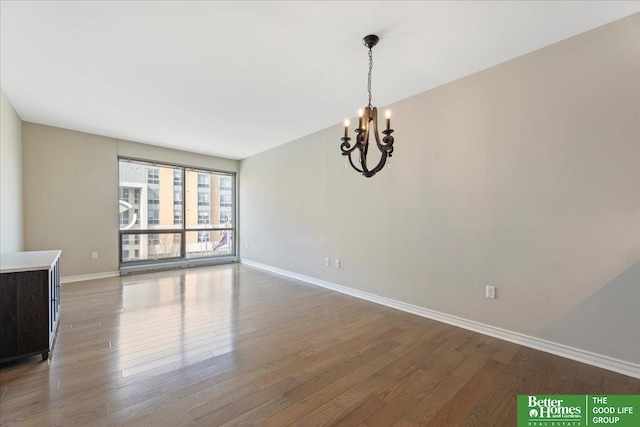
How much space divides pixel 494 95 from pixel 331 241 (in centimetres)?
278

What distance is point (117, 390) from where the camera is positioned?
173 centimetres

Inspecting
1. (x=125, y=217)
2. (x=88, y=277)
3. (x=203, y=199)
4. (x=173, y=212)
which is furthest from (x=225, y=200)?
(x=88, y=277)

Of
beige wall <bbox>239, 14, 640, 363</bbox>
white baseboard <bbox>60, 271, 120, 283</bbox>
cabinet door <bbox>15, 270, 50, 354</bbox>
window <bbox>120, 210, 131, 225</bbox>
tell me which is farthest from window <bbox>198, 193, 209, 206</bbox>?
cabinet door <bbox>15, 270, 50, 354</bbox>

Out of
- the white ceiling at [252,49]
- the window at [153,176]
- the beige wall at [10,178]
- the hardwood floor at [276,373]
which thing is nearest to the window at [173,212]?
the window at [153,176]

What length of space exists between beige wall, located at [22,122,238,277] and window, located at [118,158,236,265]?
237mm

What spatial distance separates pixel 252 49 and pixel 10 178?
12.1 feet

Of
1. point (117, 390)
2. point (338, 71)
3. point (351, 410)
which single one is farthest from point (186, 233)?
point (351, 410)

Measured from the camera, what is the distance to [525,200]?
7.85ft

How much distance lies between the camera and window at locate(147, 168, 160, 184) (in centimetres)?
543

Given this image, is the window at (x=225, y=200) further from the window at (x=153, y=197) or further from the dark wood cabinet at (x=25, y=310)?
the dark wood cabinet at (x=25, y=310)

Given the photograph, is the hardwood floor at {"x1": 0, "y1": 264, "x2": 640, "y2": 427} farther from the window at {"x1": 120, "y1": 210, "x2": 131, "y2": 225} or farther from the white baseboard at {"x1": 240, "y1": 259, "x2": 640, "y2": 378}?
the window at {"x1": 120, "y1": 210, "x2": 131, "y2": 225}

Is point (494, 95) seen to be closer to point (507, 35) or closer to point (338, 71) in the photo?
point (507, 35)

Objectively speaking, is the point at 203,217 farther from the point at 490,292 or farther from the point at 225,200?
the point at 490,292

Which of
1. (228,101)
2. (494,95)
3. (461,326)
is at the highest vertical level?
(228,101)
